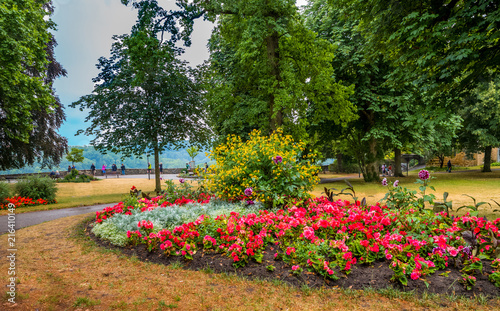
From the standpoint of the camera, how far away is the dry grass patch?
9.26ft

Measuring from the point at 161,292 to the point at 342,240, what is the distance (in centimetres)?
248

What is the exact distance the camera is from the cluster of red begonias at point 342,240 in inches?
138

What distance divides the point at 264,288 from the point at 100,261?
8.68 feet

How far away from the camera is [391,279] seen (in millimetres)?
3209

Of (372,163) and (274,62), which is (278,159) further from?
(372,163)

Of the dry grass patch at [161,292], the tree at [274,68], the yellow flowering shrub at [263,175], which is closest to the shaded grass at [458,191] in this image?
the yellow flowering shrub at [263,175]

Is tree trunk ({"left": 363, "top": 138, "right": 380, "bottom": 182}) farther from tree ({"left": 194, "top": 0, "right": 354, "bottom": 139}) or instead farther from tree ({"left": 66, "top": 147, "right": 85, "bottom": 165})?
tree ({"left": 66, "top": 147, "right": 85, "bottom": 165})

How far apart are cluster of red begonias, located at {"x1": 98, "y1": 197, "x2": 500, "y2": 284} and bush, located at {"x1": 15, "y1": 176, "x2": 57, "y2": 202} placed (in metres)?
9.55

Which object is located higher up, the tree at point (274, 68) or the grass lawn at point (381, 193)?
the tree at point (274, 68)

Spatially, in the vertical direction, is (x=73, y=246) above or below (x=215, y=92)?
below

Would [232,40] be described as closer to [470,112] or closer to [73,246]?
[73,246]

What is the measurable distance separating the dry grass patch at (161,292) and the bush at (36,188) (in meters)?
9.03

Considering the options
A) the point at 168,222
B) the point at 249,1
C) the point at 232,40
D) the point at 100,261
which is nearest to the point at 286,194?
the point at 168,222

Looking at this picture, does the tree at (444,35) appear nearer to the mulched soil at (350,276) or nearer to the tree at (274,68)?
the mulched soil at (350,276)
